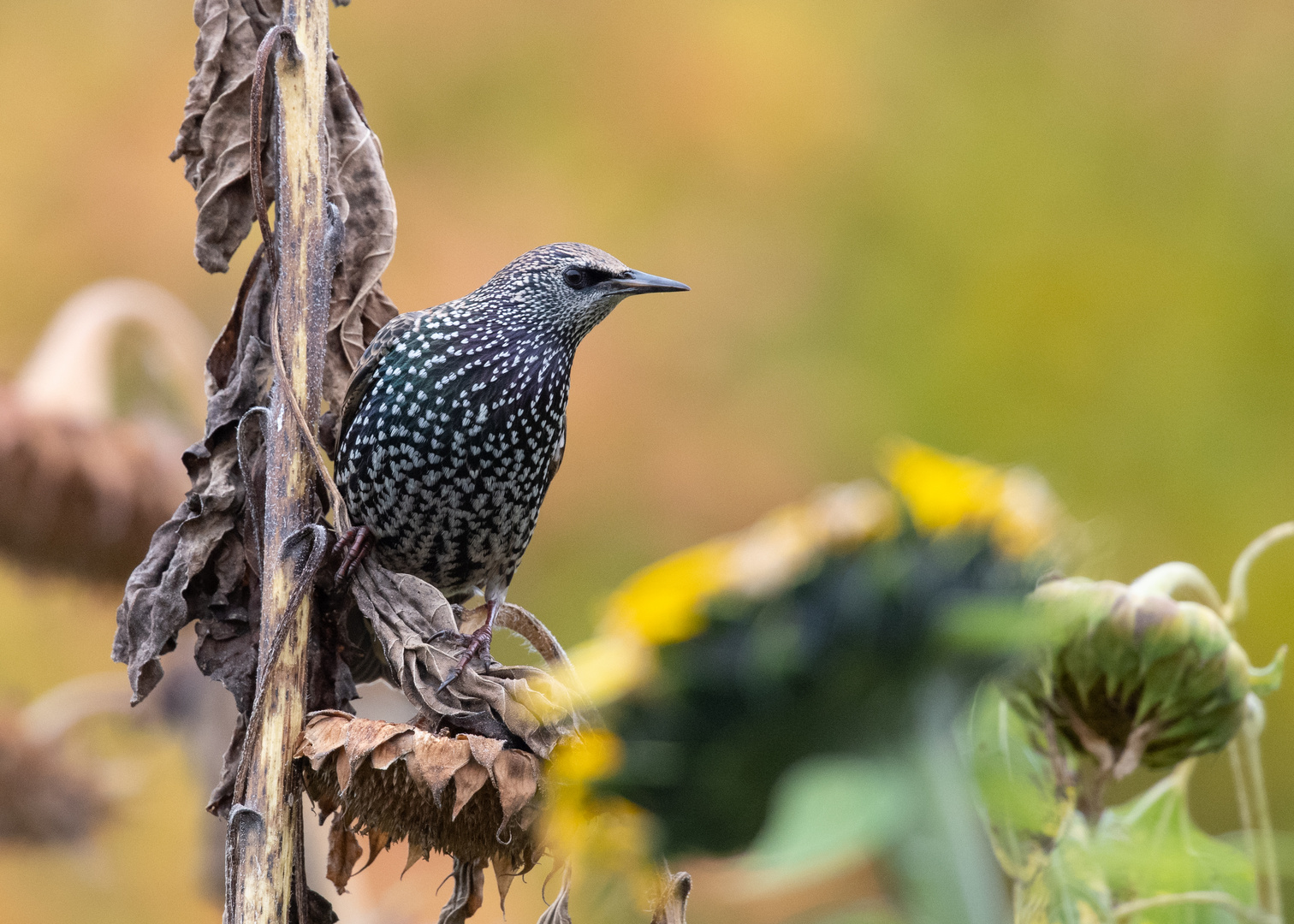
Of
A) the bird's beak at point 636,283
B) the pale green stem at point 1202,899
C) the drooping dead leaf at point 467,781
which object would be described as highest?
the bird's beak at point 636,283

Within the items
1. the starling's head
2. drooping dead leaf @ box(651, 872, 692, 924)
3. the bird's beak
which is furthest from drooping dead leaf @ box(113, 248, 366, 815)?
the bird's beak

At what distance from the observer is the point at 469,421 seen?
87.7 inches

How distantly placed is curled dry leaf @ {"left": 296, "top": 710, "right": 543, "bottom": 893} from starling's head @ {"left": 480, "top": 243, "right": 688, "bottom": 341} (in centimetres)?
107

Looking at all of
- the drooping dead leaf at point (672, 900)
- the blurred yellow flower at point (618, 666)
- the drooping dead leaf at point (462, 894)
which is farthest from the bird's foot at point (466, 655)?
the blurred yellow flower at point (618, 666)

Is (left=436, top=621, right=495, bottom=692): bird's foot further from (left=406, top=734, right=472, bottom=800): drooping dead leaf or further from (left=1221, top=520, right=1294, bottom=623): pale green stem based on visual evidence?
(left=1221, top=520, right=1294, bottom=623): pale green stem

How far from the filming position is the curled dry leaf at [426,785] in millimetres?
1377

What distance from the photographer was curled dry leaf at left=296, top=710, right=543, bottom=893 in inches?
54.2

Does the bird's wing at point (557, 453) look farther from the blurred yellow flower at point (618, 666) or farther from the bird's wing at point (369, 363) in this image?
the blurred yellow flower at point (618, 666)

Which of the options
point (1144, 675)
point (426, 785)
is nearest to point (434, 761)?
point (426, 785)

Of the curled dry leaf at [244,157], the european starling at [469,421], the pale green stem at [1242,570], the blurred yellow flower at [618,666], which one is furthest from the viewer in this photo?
the european starling at [469,421]

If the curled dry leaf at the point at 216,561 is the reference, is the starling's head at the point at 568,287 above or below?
above

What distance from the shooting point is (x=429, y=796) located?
1399 millimetres

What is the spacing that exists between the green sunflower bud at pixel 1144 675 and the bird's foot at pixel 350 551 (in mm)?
876

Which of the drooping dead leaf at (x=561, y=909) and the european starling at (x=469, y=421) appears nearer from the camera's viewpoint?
the drooping dead leaf at (x=561, y=909)
